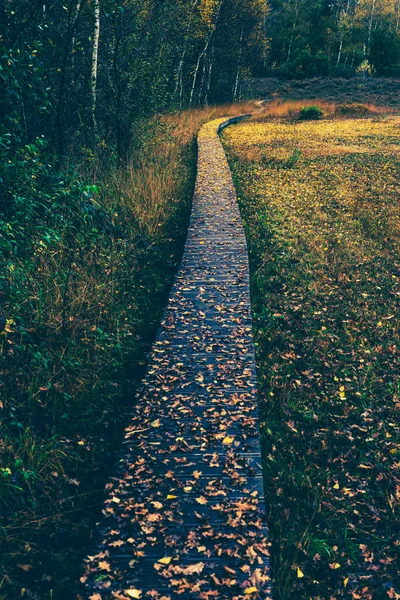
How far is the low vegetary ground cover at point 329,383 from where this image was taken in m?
3.01

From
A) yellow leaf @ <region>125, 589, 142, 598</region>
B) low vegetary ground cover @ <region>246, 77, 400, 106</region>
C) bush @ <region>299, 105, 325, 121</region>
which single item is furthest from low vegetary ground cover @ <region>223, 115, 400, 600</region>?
low vegetary ground cover @ <region>246, 77, 400, 106</region>

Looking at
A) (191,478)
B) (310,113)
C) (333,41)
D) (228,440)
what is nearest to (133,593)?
(191,478)

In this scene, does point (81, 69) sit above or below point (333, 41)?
below

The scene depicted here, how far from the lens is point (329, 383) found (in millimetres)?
4707

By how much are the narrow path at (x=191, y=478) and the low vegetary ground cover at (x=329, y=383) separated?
44 centimetres

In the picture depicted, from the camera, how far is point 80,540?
9.65 ft

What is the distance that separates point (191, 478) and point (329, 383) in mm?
2155

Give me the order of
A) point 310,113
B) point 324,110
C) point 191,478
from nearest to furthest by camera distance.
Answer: point 191,478, point 310,113, point 324,110

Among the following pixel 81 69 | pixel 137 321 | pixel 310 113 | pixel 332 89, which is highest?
pixel 332 89

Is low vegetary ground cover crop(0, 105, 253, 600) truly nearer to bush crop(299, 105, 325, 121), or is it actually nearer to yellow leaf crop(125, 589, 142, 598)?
yellow leaf crop(125, 589, 142, 598)

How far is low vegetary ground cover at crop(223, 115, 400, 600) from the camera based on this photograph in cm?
301

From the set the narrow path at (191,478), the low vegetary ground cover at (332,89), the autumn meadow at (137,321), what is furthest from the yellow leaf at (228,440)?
the low vegetary ground cover at (332,89)

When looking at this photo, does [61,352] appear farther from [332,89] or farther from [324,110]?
[332,89]

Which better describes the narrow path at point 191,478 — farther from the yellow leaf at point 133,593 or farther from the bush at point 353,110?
the bush at point 353,110
